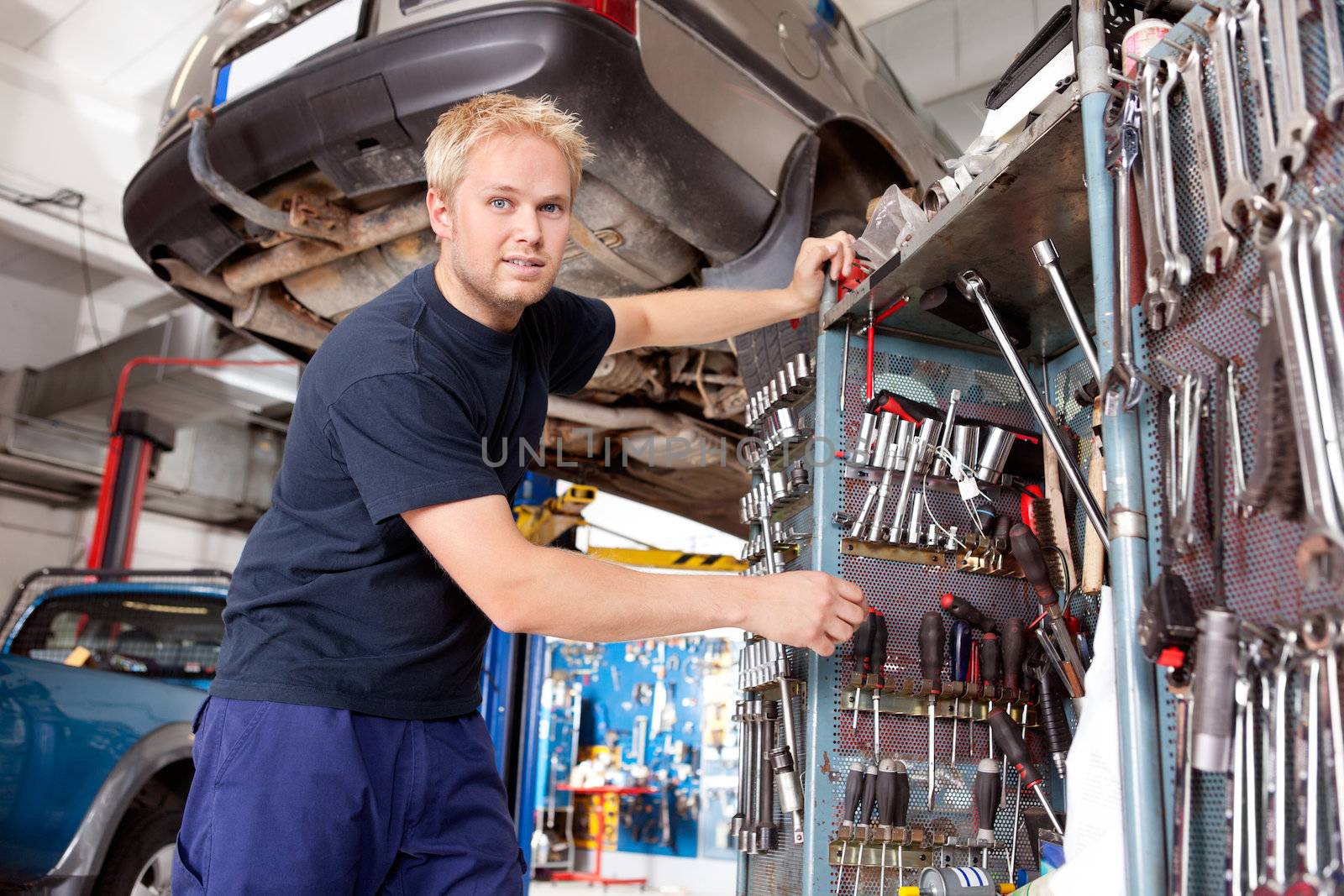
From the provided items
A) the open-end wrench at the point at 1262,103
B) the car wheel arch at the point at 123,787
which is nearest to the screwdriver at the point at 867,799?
the open-end wrench at the point at 1262,103

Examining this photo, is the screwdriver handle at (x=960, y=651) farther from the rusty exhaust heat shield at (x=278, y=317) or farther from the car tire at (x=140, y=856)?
the car tire at (x=140, y=856)

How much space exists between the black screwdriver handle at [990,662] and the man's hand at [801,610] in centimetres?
55

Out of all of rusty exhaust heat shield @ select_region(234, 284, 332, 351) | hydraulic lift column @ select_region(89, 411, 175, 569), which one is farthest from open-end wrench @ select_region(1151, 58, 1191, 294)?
hydraulic lift column @ select_region(89, 411, 175, 569)

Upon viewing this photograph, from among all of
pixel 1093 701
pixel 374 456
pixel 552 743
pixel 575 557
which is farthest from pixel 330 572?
pixel 552 743

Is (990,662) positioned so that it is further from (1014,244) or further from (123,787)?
(123,787)

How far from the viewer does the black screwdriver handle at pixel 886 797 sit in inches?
71.1

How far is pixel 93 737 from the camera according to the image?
3.11 meters

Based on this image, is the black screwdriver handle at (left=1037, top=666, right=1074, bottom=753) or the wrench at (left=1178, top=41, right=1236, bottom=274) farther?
the black screwdriver handle at (left=1037, top=666, right=1074, bottom=753)

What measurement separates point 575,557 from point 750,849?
1.07m

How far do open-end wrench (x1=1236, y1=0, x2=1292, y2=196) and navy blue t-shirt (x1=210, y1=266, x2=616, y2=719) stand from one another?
0.94m

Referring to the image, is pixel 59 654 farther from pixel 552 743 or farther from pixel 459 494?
pixel 552 743

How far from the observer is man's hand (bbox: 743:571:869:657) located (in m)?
1.42

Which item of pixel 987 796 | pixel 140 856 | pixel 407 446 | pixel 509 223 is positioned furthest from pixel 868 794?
pixel 140 856

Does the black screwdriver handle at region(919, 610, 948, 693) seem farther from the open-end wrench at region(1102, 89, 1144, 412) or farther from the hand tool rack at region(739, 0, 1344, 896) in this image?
the open-end wrench at region(1102, 89, 1144, 412)
